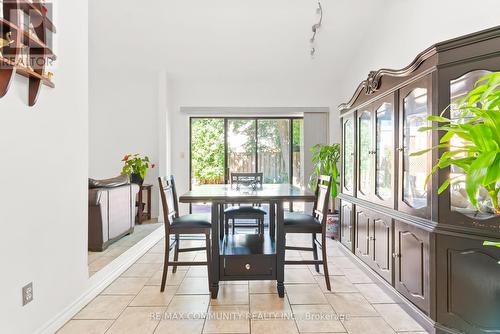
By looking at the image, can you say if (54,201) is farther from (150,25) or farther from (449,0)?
(449,0)

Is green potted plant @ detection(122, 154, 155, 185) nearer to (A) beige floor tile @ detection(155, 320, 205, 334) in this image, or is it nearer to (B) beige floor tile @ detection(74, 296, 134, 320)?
(B) beige floor tile @ detection(74, 296, 134, 320)

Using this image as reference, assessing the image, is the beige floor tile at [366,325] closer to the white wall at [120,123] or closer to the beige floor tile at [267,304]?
the beige floor tile at [267,304]

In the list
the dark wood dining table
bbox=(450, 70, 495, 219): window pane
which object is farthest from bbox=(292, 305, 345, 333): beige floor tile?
bbox=(450, 70, 495, 219): window pane

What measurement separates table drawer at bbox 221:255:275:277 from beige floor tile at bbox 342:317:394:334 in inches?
27.7

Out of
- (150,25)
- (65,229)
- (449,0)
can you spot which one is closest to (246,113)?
(150,25)

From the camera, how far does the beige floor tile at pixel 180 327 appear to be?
6.53ft

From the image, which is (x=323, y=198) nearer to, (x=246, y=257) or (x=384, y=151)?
(x=384, y=151)

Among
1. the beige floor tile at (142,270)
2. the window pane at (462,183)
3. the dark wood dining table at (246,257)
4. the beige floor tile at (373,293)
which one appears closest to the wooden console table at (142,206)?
the beige floor tile at (142,270)

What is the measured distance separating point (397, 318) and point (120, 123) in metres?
5.07

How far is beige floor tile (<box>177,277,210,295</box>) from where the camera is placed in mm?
2596

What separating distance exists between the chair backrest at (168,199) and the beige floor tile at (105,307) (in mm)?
706

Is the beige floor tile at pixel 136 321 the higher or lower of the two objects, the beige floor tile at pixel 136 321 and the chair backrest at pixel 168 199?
the lower

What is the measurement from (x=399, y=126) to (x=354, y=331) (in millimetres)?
1554

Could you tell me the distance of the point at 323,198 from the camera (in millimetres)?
2740
